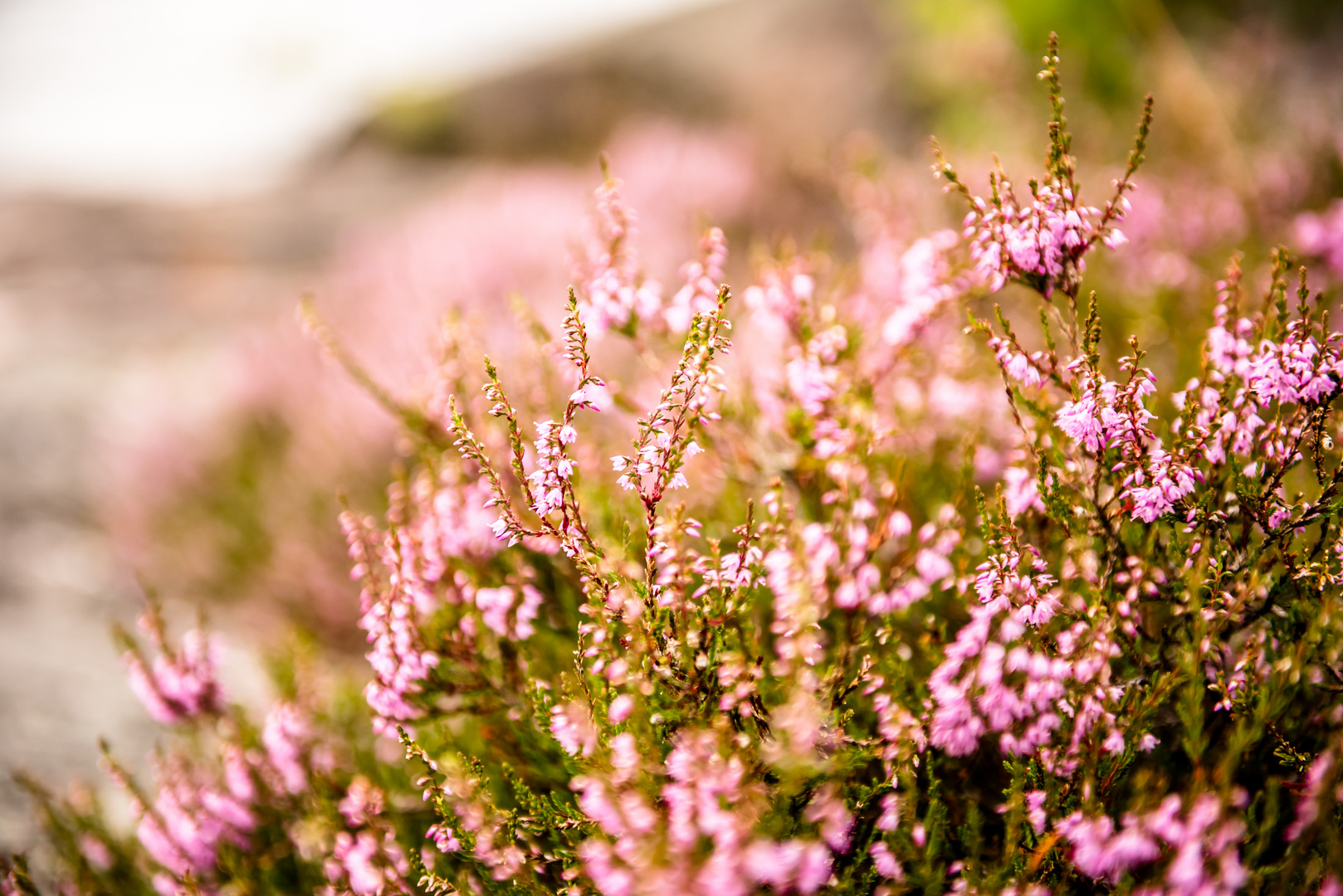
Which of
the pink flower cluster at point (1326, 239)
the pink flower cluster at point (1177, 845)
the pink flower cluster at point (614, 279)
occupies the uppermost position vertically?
the pink flower cluster at point (1326, 239)

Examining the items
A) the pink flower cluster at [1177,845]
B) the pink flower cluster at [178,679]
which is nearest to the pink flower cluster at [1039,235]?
the pink flower cluster at [1177,845]

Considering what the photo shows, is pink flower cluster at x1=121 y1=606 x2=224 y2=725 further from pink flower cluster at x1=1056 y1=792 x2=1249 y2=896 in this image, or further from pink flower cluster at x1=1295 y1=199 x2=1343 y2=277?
pink flower cluster at x1=1295 y1=199 x2=1343 y2=277

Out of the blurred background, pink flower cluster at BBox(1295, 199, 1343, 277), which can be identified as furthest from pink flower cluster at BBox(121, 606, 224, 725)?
pink flower cluster at BBox(1295, 199, 1343, 277)

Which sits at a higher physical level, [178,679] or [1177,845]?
[178,679]

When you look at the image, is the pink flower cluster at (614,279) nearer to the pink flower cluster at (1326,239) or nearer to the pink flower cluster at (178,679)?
the pink flower cluster at (178,679)

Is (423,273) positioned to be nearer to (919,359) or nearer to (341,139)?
(919,359)

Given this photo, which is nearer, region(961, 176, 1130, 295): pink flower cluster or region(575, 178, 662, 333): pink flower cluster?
region(961, 176, 1130, 295): pink flower cluster

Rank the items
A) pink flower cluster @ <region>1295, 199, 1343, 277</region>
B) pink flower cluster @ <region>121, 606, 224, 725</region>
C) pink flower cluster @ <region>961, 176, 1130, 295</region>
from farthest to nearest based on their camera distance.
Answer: pink flower cluster @ <region>1295, 199, 1343, 277</region> → pink flower cluster @ <region>121, 606, 224, 725</region> → pink flower cluster @ <region>961, 176, 1130, 295</region>

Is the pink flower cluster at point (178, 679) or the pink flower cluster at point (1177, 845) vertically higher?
the pink flower cluster at point (178, 679)

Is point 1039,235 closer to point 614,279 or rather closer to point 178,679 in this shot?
point 614,279

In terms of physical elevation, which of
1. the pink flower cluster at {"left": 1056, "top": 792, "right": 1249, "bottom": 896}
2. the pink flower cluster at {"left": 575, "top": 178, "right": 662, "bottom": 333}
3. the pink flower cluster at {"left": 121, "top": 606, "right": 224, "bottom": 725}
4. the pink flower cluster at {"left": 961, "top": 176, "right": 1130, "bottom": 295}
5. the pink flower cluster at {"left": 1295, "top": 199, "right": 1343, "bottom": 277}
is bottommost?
the pink flower cluster at {"left": 1056, "top": 792, "right": 1249, "bottom": 896}

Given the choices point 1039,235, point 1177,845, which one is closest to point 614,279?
point 1039,235
